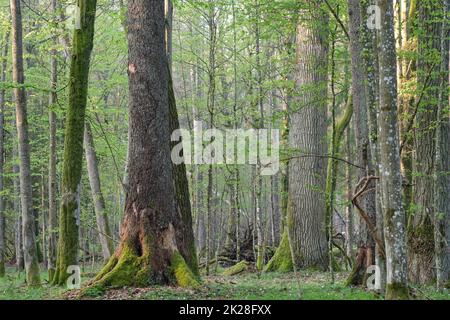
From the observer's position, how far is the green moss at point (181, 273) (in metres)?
7.69

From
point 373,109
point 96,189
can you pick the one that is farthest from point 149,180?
point 96,189

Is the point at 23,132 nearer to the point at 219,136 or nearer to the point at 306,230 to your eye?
the point at 306,230

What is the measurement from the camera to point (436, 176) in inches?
335

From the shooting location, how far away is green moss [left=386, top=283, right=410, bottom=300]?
5.96 m

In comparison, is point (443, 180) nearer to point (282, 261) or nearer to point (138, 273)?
point (282, 261)

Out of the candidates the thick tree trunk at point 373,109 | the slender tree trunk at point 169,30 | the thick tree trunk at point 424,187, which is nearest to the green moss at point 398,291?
the thick tree trunk at point 373,109

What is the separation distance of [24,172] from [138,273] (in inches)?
195

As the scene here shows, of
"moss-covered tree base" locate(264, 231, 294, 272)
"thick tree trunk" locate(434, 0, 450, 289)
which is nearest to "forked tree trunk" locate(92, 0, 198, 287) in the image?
"thick tree trunk" locate(434, 0, 450, 289)

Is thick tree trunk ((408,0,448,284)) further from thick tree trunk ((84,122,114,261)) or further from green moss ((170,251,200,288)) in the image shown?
thick tree trunk ((84,122,114,261))

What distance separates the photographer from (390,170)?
6.12 m

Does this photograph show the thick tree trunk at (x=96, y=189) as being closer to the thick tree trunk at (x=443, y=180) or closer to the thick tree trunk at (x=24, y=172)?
the thick tree trunk at (x=24, y=172)

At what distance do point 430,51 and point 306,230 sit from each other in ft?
22.6

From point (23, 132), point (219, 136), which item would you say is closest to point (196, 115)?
point (219, 136)
